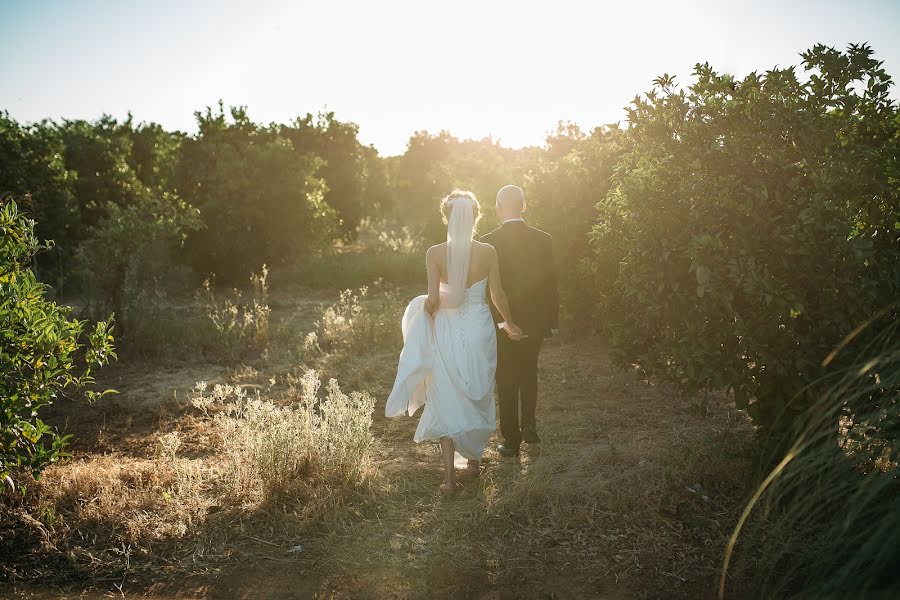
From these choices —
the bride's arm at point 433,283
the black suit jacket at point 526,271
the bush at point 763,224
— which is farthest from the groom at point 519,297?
the bush at point 763,224

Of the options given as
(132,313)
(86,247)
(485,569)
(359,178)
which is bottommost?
(485,569)

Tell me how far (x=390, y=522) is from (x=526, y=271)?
241 centimetres

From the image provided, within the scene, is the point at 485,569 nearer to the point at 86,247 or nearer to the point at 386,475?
the point at 386,475

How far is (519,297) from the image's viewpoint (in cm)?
550

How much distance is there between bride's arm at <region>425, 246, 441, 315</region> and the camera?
4848 millimetres

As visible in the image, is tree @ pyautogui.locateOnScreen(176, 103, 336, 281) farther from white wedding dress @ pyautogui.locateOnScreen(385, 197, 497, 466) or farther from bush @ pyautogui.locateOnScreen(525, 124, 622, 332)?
white wedding dress @ pyautogui.locateOnScreen(385, 197, 497, 466)

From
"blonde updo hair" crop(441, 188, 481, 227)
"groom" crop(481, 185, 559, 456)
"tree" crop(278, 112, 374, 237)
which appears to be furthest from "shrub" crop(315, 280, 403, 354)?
"tree" crop(278, 112, 374, 237)

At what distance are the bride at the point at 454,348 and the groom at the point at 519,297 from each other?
484 millimetres

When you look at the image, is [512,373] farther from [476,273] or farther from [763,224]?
[763,224]

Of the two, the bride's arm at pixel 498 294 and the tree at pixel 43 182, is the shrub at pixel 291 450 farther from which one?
the tree at pixel 43 182

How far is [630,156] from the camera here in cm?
476

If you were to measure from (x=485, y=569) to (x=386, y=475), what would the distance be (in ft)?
5.35

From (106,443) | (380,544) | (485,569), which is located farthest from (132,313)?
(485,569)

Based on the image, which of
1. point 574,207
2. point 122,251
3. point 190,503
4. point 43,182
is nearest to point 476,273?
point 190,503
